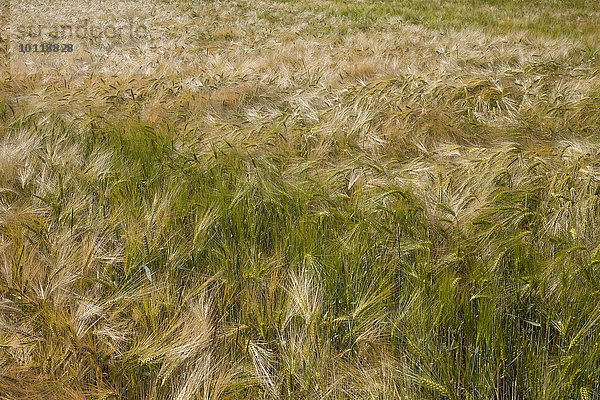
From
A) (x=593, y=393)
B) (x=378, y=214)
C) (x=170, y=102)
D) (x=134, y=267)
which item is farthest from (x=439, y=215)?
(x=170, y=102)

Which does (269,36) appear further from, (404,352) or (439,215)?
(404,352)

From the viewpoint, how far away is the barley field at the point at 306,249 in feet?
3.40

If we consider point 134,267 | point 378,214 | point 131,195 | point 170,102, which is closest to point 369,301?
point 378,214

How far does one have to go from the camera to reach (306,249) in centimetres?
138

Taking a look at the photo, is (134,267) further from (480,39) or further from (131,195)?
(480,39)

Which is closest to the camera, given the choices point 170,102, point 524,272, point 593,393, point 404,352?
point 593,393

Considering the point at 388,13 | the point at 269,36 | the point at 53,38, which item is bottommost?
the point at 53,38

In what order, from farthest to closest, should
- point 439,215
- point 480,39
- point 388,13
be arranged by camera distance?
1. point 388,13
2. point 480,39
3. point 439,215

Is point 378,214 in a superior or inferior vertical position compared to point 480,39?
inferior

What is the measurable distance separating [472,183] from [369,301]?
88 centimetres

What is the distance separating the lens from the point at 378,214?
1.58m

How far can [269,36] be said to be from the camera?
746 cm

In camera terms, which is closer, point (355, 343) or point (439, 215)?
point (355, 343)

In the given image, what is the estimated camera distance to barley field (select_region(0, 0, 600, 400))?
1036mm
